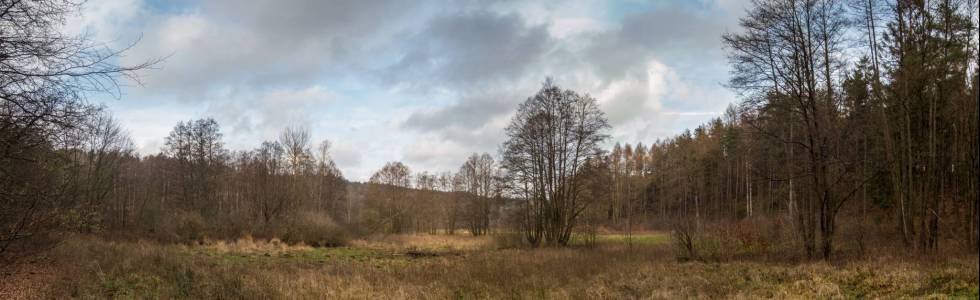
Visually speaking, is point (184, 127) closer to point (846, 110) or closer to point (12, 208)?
point (12, 208)

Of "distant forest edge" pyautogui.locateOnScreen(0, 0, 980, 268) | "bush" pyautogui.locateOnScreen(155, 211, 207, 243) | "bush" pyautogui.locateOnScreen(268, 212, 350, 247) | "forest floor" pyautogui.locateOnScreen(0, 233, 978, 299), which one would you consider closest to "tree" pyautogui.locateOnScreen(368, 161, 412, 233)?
"distant forest edge" pyautogui.locateOnScreen(0, 0, 980, 268)

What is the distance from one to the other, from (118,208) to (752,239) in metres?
43.7

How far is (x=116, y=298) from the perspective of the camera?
11.6 m

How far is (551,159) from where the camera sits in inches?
1174

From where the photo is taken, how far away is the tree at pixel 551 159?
1162 inches

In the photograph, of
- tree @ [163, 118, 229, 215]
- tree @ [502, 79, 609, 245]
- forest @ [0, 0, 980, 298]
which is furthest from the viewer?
tree @ [163, 118, 229, 215]

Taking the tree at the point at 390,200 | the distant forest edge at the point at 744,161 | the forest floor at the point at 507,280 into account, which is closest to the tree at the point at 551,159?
the distant forest edge at the point at 744,161

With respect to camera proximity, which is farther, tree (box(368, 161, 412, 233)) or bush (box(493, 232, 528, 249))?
tree (box(368, 161, 412, 233))

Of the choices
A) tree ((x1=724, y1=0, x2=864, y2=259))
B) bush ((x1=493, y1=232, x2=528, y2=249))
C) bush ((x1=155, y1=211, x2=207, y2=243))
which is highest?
tree ((x1=724, y1=0, x2=864, y2=259))

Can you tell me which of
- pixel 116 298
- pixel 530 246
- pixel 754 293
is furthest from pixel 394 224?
pixel 754 293

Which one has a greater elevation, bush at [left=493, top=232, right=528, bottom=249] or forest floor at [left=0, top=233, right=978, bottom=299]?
forest floor at [left=0, top=233, right=978, bottom=299]

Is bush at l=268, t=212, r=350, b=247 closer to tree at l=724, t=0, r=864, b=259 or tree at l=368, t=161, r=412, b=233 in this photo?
tree at l=368, t=161, r=412, b=233

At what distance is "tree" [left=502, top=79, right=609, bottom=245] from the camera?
96.8ft

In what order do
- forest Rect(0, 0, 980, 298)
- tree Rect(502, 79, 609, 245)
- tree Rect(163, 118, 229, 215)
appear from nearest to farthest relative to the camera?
1. forest Rect(0, 0, 980, 298)
2. tree Rect(502, 79, 609, 245)
3. tree Rect(163, 118, 229, 215)
